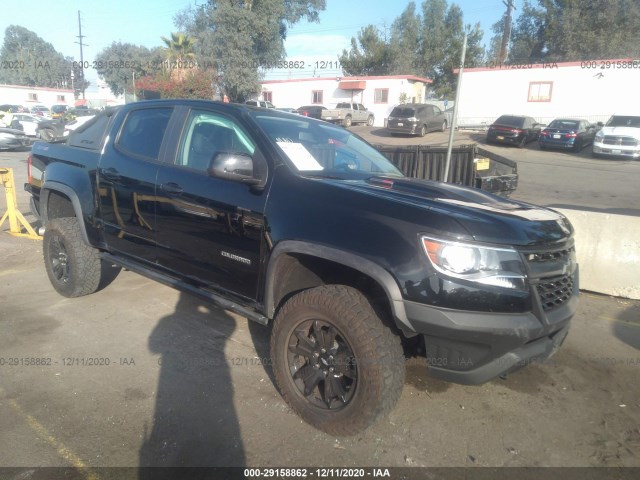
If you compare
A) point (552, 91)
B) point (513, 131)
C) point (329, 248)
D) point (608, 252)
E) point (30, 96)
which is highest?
point (552, 91)

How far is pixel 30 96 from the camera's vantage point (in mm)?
55281

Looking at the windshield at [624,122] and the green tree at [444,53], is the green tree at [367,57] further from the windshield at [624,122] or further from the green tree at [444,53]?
the windshield at [624,122]

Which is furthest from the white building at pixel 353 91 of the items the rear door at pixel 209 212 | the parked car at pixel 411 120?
the rear door at pixel 209 212

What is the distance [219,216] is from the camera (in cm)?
315

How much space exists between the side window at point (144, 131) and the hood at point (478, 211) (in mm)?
1678

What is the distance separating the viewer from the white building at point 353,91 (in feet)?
117

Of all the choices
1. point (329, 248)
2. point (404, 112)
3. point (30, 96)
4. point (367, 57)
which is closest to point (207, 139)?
point (329, 248)

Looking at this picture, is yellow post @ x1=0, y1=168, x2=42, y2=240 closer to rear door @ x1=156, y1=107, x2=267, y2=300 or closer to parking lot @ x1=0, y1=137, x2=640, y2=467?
parking lot @ x1=0, y1=137, x2=640, y2=467

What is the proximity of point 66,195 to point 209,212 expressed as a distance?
216 cm

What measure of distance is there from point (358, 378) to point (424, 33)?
58.4m

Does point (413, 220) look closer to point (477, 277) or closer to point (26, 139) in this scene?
point (477, 277)

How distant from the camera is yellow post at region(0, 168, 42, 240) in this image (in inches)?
269

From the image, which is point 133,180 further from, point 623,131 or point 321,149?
point 623,131

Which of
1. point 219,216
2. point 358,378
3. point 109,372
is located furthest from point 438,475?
point 109,372
